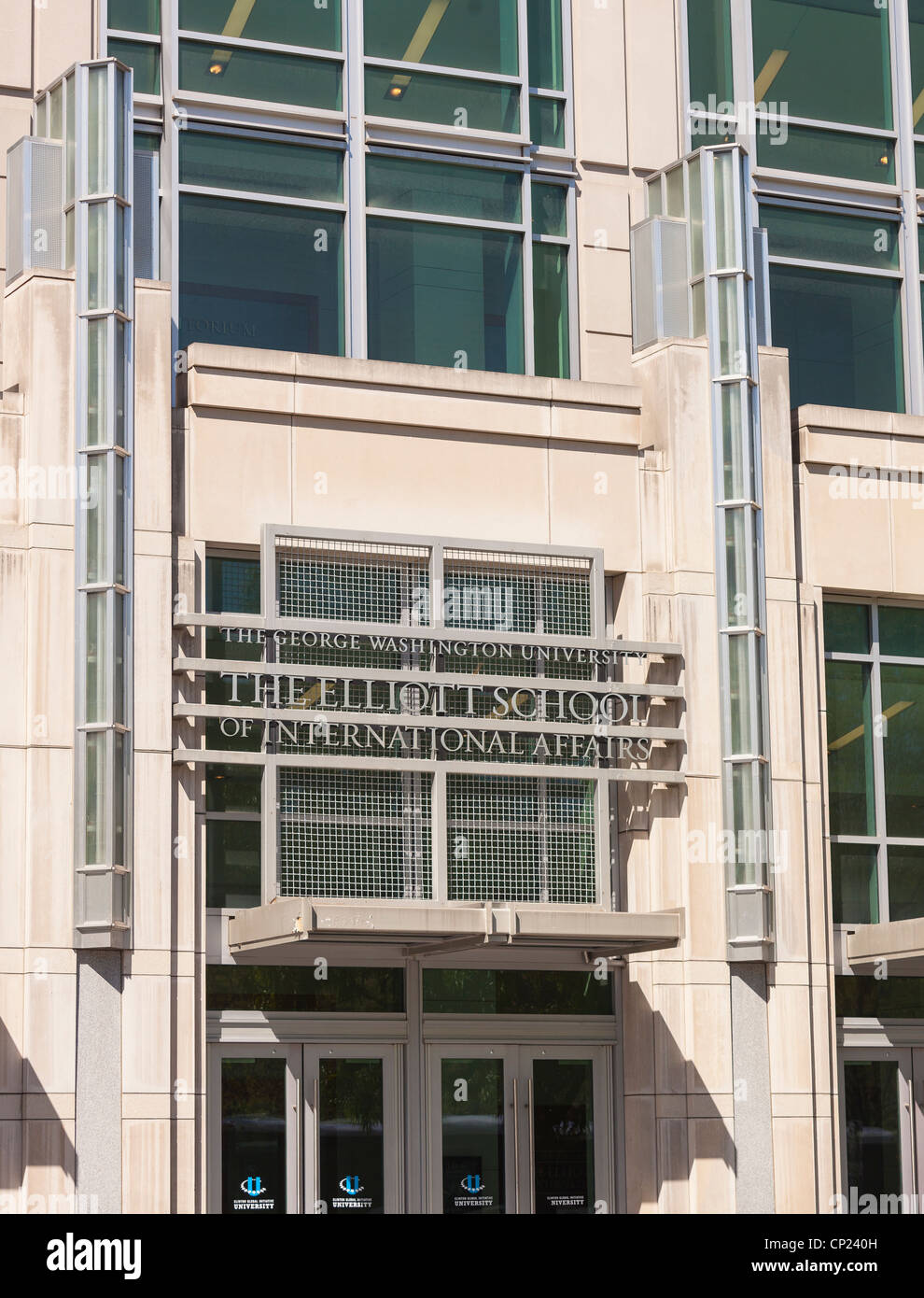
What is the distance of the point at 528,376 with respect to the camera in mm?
19156

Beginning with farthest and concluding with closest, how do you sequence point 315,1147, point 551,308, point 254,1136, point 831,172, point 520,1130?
point 831,172 < point 551,308 < point 520,1130 < point 315,1147 < point 254,1136

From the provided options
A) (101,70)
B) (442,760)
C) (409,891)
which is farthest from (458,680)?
(101,70)

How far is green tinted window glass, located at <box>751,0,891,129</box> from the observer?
21.7 metres

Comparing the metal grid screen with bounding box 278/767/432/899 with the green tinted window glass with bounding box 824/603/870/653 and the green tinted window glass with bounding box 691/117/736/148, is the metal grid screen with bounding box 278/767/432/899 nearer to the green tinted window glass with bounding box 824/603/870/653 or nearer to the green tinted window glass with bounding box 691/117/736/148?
the green tinted window glass with bounding box 824/603/870/653

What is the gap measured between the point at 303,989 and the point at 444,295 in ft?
23.3

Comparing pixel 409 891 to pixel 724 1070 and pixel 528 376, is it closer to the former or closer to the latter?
pixel 724 1070

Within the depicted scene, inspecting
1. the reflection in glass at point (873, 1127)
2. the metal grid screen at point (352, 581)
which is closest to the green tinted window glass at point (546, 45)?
the metal grid screen at point (352, 581)

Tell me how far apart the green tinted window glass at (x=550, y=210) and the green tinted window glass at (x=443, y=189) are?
0.23m

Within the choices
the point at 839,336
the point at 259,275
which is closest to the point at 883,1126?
the point at 839,336

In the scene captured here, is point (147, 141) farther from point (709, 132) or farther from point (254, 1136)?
point (254, 1136)

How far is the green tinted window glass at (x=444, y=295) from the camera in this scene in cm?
1955

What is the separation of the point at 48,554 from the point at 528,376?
16.9ft

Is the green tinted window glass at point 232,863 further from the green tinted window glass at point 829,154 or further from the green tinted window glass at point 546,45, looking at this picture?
the green tinted window glass at point 829,154

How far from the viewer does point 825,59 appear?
21.9m
